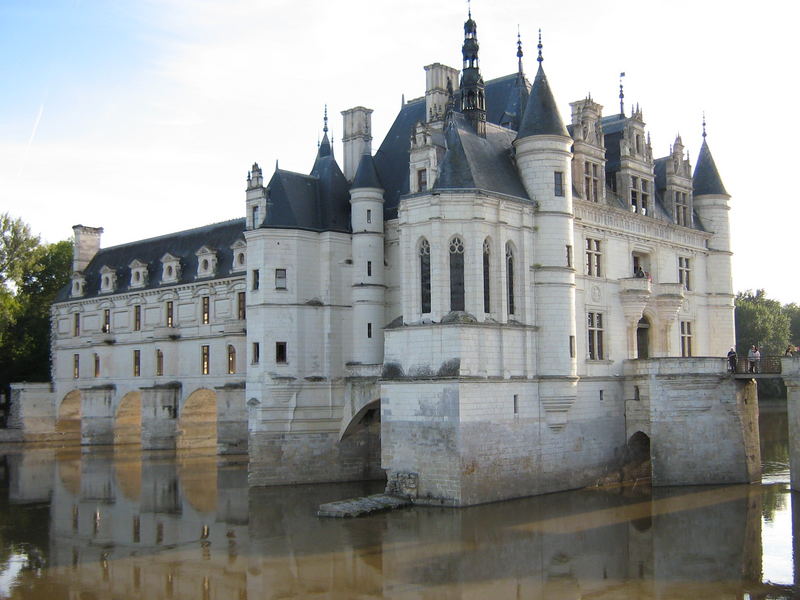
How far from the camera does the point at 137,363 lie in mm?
53562

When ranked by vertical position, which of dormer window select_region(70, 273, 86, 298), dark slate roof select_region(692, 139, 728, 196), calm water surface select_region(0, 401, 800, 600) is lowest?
calm water surface select_region(0, 401, 800, 600)

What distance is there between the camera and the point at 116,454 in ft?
163

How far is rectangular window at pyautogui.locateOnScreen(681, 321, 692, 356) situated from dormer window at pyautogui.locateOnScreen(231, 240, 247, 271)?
21889 millimetres

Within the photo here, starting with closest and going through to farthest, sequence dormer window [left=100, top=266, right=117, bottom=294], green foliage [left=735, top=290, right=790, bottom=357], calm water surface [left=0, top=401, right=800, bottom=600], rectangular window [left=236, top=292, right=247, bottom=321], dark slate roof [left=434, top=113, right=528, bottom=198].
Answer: calm water surface [left=0, top=401, right=800, bottom=600] < dark slate roof [left=434, top=113, right=528, bottom=198] < rectangular window [left=236, top=292, right=247, bottom=321] < dormer window [left=100, top=266, right=117, bottom=294] < green foliage [left=735, top=290, right=790, bottom=357]

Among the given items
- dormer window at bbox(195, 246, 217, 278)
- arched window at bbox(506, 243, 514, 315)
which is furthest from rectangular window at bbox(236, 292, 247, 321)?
arched window at bbox(506, 243, 514, 315)

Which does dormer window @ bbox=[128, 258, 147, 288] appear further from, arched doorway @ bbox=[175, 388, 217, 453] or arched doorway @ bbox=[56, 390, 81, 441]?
arched doorway @ bbox=[56, 390, 81, 441]

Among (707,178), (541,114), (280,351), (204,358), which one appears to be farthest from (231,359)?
(707,178)

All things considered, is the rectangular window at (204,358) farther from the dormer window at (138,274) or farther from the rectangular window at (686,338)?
the rectangular window at (686,338)

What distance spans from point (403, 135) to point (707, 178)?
548 inches

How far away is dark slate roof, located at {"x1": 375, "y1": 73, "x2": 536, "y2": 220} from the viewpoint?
121 feet

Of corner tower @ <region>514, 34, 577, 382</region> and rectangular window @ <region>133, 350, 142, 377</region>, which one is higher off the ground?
corner tower @ <region>514, 34, 577, 382</region>

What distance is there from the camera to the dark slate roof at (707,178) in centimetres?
4062

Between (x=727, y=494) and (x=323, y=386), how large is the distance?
15.2m

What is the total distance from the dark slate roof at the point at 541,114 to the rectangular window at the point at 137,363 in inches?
1187
